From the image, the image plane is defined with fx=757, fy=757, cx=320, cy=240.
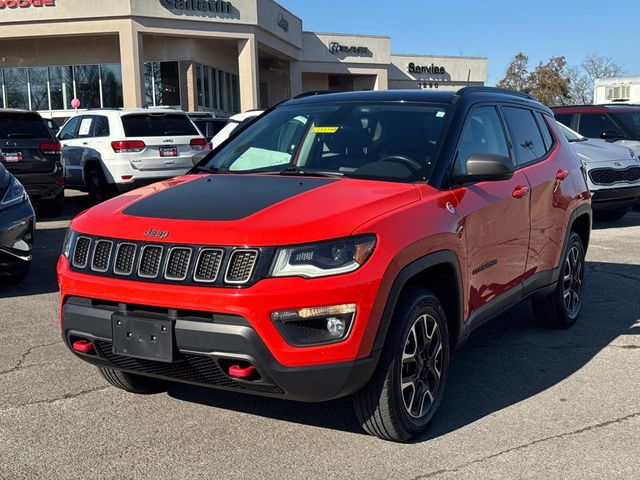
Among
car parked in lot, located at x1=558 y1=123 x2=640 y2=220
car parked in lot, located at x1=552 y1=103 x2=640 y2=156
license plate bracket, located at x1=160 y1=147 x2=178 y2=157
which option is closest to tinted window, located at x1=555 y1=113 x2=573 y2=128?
car parked in lot, located at x1=552 y1=103 x2=640 y2=156

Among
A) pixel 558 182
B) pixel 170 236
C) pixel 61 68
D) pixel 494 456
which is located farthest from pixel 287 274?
pixel 61 68

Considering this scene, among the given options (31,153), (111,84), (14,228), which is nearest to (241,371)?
(14,228)

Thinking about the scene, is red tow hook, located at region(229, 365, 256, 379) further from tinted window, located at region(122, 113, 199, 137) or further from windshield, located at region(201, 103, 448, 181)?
tinted window, located at region(122, 113, 199, 137)

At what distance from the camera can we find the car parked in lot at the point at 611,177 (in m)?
11.5

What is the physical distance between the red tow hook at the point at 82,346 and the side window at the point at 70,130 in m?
11.5

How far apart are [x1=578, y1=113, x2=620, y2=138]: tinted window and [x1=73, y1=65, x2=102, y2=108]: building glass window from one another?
2555 cm

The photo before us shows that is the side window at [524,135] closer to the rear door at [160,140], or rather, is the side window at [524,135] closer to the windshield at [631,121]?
the rear door at [160,140]

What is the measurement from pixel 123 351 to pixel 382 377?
122cm

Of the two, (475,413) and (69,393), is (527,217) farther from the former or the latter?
(69,393)

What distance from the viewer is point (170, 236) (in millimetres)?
3479

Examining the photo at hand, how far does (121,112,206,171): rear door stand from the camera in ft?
43.6

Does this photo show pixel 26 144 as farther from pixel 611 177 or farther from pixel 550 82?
pixel 550 82

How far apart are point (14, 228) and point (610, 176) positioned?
8.64 m

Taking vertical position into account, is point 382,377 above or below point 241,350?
below
